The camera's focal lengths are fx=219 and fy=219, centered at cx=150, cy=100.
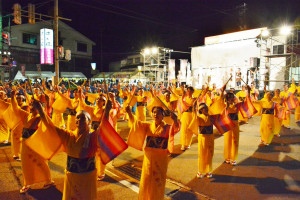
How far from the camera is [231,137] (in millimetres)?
5781

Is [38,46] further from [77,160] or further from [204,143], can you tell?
[77,160]

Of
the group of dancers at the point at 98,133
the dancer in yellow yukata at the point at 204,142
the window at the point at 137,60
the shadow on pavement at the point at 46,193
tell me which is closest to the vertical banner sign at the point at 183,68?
the group of dancers at the point at 98,133

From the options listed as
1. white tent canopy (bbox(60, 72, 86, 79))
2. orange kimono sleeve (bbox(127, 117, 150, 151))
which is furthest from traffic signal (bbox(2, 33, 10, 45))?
orange kimono sleeve (bbox(127, 117, 150, 151))

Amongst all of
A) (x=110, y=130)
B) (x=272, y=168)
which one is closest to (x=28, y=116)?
(x=110, y=130)

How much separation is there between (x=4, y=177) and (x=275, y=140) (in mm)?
8724

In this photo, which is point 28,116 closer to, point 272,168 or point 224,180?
point 224,180

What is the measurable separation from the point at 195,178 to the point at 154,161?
202 cm

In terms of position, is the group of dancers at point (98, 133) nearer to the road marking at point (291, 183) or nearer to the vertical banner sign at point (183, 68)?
the road marking at point (291, 183)

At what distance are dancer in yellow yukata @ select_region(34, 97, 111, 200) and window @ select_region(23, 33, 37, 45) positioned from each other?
31.5 metres

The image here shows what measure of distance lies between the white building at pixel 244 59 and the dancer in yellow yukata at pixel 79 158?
1606 centimetres

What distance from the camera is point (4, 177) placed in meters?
4.90

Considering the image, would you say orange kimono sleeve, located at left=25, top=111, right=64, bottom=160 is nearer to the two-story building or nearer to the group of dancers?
the group of dancers

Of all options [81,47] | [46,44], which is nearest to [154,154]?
[46,44]

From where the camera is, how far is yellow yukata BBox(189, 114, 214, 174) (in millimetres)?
4938
